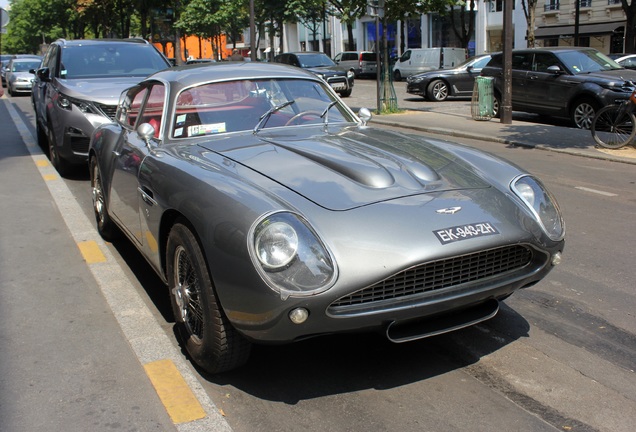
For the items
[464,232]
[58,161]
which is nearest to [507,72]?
[58,161]

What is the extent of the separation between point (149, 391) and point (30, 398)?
56 centimetres

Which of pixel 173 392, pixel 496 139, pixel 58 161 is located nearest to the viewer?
pixel 173 392

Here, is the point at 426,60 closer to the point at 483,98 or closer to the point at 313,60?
the point at 313,60

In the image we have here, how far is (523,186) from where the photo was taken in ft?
11.7

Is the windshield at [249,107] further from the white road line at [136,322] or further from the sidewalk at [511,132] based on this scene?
the sidewalk at [511,132]

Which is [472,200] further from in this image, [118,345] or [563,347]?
[118,345]

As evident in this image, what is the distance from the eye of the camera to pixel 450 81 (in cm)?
2078

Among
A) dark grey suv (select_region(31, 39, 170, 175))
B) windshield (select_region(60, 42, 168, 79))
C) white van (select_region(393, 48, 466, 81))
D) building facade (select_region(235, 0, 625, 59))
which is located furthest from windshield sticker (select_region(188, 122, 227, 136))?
white van (select_region(393, 48, 466, 81))

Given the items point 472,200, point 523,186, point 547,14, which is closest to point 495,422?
point 472,200

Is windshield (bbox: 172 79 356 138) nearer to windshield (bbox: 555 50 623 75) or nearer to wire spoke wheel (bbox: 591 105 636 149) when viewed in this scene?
wire spoke wheel (bbox: 591 105 636 149)

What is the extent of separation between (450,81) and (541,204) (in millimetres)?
18050

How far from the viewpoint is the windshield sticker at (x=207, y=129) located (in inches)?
168

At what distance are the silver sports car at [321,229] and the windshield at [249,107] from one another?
0.01 metres

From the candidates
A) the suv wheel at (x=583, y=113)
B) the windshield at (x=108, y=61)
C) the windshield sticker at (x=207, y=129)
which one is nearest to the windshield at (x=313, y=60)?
the suv wheel at (x=583, y=113)
